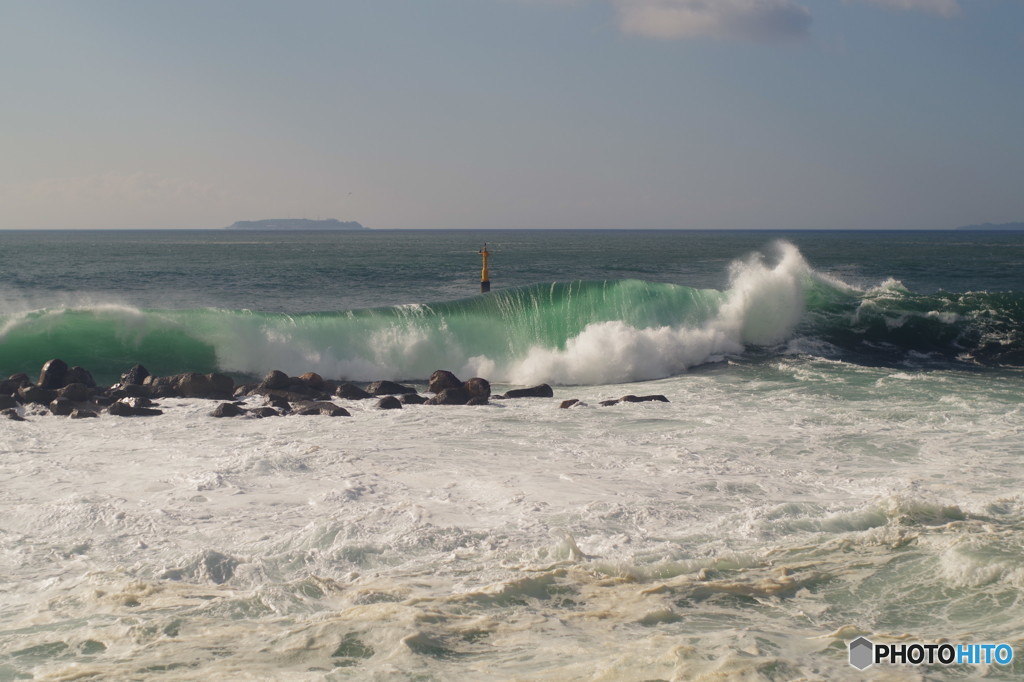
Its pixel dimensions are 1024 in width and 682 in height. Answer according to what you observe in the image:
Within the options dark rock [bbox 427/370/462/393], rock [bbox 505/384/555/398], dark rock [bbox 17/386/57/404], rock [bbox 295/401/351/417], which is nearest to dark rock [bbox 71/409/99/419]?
dark rock [bbox 17/386/57/404]

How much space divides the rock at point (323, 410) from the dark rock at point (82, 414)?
2.85m

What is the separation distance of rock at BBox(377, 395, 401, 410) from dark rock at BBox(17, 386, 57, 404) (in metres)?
5.04

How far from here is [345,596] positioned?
226 inches

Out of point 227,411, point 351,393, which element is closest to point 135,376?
point 227,411

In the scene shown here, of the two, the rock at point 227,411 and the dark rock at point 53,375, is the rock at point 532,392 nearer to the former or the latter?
the rock at point 227,411

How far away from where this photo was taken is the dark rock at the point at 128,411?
1202 centimetres

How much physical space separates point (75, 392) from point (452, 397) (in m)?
5.81

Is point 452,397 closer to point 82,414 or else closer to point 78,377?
point 82,414

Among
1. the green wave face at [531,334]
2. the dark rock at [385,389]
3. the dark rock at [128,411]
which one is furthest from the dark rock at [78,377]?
the dark rock at [385,389]

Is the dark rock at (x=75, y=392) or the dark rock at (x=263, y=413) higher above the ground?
the dark rock at (x=75, y=392)

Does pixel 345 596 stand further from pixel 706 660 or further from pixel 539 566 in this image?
pixel 706 660

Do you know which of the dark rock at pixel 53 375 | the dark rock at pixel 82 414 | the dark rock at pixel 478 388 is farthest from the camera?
the dark rock at pixel 53 375

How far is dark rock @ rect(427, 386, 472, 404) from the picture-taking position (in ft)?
43.5

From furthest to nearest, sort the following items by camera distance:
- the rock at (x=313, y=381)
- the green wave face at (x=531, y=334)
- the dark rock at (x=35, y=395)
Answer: the green wave face at (x=531, y=334)
the rock at (x=313, y=381)
the dark rock at (x=35, y=395)
